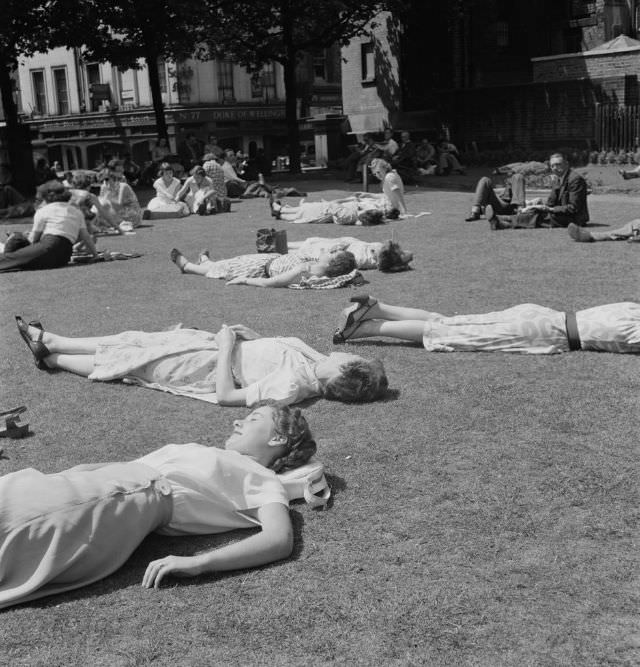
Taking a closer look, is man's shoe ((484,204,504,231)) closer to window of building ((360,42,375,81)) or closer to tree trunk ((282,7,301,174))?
tree trunk ((282,7,301,174))

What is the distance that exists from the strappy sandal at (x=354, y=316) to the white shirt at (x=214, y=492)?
11.0 feet

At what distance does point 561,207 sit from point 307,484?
11.7m

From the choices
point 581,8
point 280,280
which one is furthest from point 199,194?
point 581,8

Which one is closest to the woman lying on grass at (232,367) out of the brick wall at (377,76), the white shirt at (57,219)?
the white shirt at (57,219)

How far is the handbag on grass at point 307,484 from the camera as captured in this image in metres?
4.57

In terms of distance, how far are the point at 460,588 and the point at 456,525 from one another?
1.99 ft

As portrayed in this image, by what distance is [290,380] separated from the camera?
19.8ft

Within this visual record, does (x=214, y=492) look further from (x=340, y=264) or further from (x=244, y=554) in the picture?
(x=340, y=264)

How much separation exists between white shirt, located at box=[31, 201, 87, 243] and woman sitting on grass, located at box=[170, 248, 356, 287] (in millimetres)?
2754

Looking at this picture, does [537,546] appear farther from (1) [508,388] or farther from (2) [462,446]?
(1) [508,388]

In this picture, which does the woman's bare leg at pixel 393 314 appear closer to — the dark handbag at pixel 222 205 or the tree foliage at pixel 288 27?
the dark handbag at pixel 222 205

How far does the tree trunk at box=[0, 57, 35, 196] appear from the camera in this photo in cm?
3061

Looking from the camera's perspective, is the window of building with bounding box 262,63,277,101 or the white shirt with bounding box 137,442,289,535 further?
the window of building with bounding box 262,63,277,101

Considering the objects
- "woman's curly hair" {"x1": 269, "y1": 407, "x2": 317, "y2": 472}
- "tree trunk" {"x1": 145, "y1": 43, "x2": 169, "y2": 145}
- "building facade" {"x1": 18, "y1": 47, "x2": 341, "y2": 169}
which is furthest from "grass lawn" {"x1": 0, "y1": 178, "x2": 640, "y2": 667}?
"building facade" {"x1": 18, "y1": 47, "x2": 341, "y2": 169}
